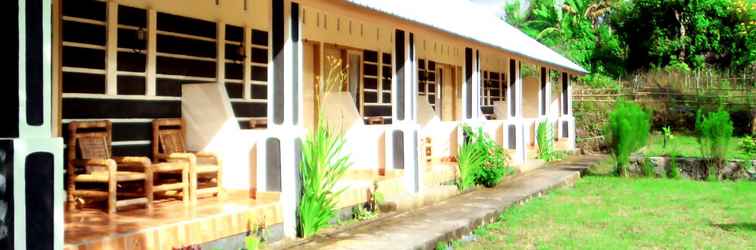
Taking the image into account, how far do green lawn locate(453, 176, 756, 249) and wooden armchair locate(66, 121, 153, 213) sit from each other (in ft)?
9.59

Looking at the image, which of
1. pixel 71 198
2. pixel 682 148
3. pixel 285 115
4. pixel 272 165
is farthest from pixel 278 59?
pixel 682 148

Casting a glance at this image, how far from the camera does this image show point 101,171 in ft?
21.8

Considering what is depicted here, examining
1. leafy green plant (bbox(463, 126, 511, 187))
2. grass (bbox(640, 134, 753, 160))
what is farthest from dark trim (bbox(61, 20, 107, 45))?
grass (bbox(640, 134, 753, 160))

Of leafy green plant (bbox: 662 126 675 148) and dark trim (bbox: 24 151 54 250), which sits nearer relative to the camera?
dark trim (bbox: 24 151 54 250)

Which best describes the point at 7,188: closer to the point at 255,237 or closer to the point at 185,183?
the point at 255,237

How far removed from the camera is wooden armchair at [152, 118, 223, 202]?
705cm

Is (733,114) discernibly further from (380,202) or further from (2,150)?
(2,150)

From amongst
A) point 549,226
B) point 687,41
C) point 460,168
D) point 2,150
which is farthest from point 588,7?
point 2,150

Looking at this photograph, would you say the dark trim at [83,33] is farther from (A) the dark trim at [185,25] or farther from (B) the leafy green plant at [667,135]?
(B) the leafy green plant at [667,135]

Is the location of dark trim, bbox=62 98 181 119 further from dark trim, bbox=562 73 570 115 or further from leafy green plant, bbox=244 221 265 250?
dark trim, bbox=562 73 570 115

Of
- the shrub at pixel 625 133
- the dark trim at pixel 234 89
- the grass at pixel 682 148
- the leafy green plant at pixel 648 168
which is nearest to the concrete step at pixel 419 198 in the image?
the dark trim at pixel 234 89

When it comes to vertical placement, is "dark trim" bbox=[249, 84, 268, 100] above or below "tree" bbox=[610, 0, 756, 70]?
below

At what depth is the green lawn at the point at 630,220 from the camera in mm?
7707

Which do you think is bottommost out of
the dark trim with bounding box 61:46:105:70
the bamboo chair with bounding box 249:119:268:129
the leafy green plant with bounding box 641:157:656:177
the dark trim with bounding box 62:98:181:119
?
the leafy green plant with bounding box 641:157:656:177
